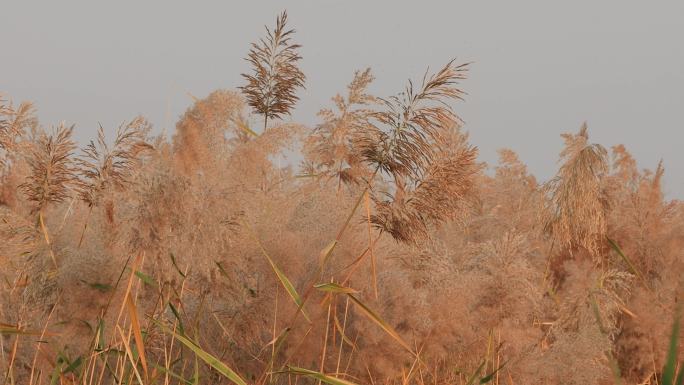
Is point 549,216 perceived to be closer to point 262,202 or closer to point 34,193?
point 262,202

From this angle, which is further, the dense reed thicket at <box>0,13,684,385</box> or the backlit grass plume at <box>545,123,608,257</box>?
the backlit grass plume at <box>545,123,608,257</box>

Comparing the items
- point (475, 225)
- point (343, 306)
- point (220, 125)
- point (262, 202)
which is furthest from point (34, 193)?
point (475, 225)

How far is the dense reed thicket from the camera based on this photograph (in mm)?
2836

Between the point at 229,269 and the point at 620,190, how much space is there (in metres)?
3.71

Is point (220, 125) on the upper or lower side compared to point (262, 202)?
upper

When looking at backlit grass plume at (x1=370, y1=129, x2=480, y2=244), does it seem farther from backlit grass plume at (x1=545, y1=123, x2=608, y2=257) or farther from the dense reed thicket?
backlit grass plume at (x1=545, y1=123, x2=608, y2=257)

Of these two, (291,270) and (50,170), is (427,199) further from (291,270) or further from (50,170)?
(50,170)

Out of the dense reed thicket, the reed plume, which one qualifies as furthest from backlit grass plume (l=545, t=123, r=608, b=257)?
the reed plume

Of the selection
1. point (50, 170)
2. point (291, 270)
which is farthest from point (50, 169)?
point (291, 270)

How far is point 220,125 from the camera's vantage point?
19.6 feet

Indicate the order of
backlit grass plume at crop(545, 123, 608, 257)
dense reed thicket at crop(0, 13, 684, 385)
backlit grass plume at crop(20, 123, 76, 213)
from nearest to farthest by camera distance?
dense reed thicket at crop(0, 13, 684, 385) < backlit grass plume at crop(20, 123, 76, 213) < backlit grass plume at crop(545, 123, 608, 257)

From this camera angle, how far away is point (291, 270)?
405 centimetres

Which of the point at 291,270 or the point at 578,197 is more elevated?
the point at 578,197

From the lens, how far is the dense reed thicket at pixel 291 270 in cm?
284
